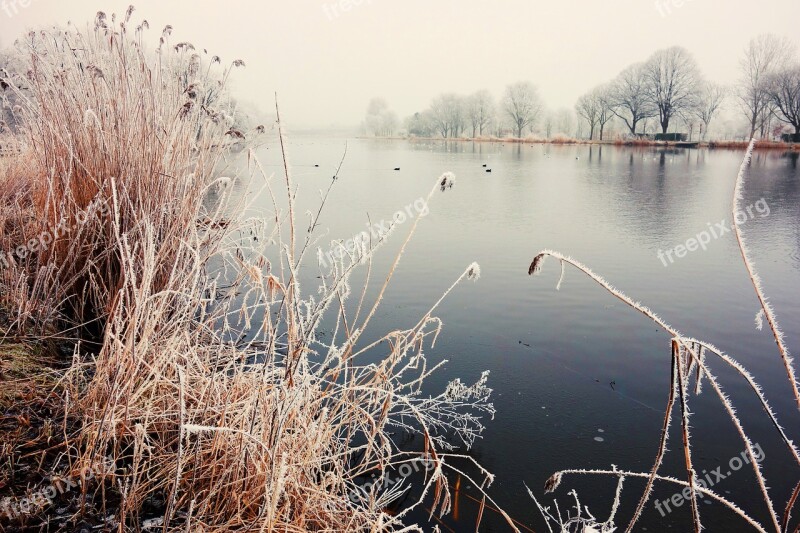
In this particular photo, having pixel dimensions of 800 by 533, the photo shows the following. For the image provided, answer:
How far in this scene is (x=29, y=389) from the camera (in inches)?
91.8

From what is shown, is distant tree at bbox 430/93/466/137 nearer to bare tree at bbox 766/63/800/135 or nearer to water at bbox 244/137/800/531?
bare tree at bbox 766/63/800/135

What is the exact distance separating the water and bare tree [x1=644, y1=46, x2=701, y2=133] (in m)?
45.7

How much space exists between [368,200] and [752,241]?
714cm

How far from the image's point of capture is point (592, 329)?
4.51m

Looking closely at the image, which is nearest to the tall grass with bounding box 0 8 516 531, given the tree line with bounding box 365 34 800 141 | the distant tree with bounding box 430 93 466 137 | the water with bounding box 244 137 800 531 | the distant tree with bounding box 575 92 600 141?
the water with bounding box 244 137 800 531

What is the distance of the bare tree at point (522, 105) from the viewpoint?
6919 centimetres

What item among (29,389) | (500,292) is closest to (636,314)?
(500,292)

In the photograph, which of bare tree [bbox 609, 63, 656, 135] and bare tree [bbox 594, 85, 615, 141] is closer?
bare tree [bbox 609, 63, 656, 135]

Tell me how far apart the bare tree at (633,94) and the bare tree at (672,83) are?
59 cm
